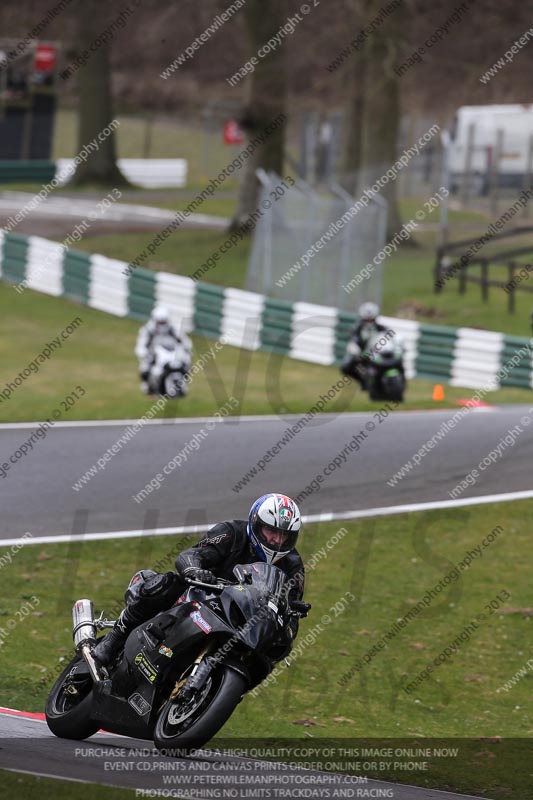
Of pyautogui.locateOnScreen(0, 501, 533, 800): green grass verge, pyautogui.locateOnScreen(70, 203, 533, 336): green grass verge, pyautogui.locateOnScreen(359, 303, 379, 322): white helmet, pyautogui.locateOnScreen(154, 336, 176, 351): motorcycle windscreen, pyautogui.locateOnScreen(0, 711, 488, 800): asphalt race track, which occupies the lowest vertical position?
pyautogui.locateOnScreen(70, 203, 533, 336): green grass verge

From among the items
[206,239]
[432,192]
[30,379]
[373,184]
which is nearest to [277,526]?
[30,379]

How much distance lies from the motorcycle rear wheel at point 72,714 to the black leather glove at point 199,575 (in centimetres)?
95

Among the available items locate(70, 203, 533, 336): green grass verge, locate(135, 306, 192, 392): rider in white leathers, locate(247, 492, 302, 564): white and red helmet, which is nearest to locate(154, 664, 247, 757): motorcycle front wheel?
locate(247, 492, 302, 564): white and red helmet

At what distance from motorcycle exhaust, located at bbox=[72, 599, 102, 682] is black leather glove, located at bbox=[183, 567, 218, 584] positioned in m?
0.82

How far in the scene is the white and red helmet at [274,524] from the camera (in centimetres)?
708

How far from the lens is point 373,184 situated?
99.2 ft

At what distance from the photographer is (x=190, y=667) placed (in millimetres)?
6801

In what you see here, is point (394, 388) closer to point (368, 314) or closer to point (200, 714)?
point (368, 314)

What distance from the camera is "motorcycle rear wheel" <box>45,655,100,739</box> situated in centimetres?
729

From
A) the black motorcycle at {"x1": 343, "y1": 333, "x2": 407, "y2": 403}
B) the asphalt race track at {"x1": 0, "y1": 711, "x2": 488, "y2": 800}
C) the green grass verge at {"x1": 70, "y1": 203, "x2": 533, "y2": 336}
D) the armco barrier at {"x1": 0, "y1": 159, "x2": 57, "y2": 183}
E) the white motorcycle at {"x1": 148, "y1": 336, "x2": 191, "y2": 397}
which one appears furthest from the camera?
the armco barrier at {"x1": 0, "y1": 159, "x2": 57, "y2": 183}

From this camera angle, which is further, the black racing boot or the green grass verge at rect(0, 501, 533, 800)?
the green grass verge at rect(0, 501, 533, 800)

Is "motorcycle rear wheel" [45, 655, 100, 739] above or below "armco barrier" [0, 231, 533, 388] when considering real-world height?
above

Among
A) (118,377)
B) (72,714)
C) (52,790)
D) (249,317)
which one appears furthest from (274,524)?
(249,317)

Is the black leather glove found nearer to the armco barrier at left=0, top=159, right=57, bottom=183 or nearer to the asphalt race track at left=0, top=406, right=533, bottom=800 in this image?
the asphalt race track at left=0, top=406, right=533, bottom=800
